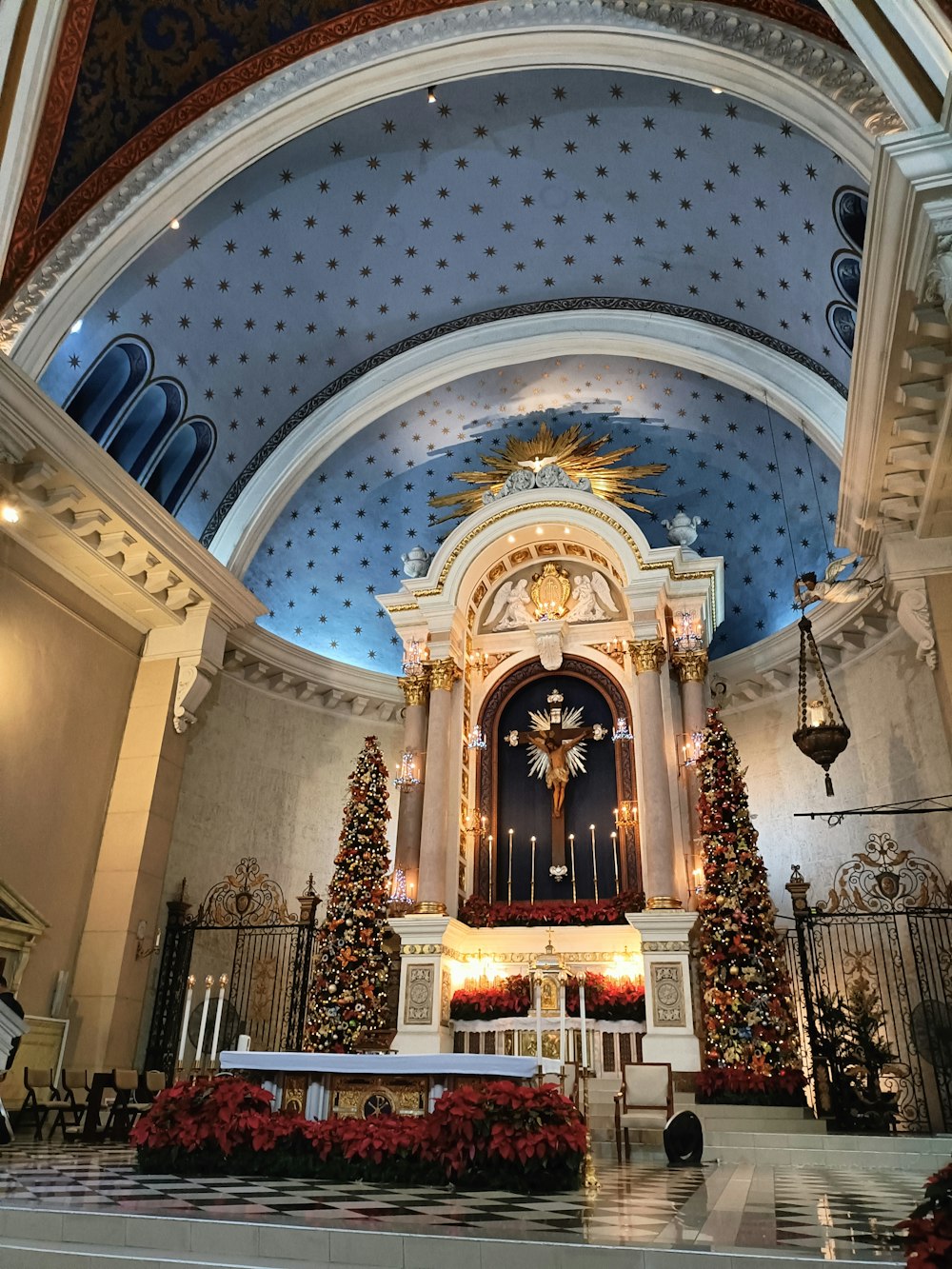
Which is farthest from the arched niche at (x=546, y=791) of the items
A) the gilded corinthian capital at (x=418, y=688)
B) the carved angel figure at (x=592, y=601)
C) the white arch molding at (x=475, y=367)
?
the white arch molding at (x=475, y=367)

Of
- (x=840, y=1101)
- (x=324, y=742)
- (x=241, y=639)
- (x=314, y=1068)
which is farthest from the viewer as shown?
(x=324, y=742)

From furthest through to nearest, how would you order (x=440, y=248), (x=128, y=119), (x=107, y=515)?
(x=440, y=248)
(x=107, y=515)
(x=128, y=119)

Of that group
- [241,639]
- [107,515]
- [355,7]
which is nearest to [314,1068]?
[107,515]

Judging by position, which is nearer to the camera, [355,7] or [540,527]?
[355,7]

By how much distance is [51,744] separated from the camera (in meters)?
11.5

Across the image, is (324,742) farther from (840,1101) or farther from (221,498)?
(840,1101)

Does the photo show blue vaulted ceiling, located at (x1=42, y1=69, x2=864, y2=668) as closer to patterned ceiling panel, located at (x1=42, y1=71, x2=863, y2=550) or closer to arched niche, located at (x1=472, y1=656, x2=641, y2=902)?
patterned ceiling panel, located at (x1=42, y1=71, x2=863, y2=550)

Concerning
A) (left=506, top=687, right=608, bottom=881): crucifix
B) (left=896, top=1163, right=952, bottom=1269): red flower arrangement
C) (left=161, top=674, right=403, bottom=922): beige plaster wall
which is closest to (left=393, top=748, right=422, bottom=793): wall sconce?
(left=506, top=687, right=608, bottom=881): crucifix

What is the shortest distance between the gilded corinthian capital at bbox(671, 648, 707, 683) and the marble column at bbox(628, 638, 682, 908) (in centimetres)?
50

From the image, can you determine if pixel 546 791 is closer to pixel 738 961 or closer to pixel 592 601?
pixel 592 601

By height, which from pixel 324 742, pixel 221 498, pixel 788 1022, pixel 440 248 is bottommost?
pixel 788 1022

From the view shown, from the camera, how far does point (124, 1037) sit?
37.1 ft

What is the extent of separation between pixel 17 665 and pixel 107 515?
6.81 ft

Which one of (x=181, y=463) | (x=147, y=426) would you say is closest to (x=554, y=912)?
(x=181, y=463)
